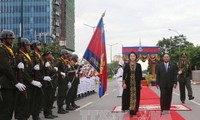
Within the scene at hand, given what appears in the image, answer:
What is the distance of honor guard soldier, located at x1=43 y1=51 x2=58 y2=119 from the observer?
11.4 meters

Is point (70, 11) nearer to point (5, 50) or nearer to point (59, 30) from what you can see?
point (59, 30)

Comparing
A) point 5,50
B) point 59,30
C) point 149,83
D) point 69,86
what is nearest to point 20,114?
point 5,50

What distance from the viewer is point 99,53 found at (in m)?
12.3

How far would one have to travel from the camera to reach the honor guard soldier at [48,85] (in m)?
11.4

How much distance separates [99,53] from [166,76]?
2170 millimetres

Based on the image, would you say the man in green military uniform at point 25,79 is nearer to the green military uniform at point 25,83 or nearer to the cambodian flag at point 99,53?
the green military uniform at point 25,83

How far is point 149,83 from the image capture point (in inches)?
1551

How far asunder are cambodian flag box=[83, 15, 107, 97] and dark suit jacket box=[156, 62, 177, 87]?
1830 mm

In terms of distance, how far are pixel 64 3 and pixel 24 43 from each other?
114257 millimetres

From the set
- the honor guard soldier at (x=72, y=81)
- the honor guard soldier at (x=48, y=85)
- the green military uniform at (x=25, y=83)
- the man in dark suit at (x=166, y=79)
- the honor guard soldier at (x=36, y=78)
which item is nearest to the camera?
the green military uniform at (x=25, y=83)

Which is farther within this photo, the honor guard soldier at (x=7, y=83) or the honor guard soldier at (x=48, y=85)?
the honor guard soldier at (x=48, y=85)

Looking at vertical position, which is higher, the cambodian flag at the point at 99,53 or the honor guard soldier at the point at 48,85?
the cambodian flag at the point at 99,53

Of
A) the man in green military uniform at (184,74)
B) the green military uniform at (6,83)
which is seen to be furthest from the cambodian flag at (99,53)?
the man in green military uniform at (184,74)

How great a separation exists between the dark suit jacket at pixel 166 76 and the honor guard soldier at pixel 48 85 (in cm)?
322
